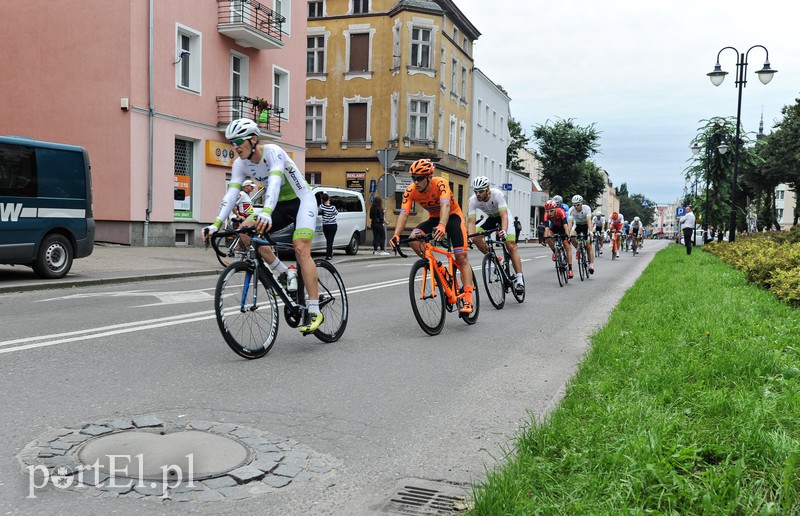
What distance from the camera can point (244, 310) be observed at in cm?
593

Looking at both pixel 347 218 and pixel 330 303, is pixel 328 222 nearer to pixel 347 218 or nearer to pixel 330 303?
pixel 347 218

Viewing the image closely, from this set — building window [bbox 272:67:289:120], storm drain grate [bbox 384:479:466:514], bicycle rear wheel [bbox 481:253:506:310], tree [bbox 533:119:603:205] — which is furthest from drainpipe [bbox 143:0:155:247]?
tree [bbox 533:119:603:205]

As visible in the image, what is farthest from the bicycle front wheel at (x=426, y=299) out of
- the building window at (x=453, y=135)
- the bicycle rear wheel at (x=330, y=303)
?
the building window at (x=453, y=135)

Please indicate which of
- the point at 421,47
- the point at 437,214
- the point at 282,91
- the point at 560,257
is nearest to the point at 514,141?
the point at 421,47

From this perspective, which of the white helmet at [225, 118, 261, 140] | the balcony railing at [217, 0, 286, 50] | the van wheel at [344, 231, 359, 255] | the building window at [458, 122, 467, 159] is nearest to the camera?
the white helmet at [225, 118, 261, 140]

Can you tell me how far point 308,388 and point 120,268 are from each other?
10.5 metres

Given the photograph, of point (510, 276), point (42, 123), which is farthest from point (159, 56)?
point (510, 276)

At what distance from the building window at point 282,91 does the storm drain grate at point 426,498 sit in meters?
27.4

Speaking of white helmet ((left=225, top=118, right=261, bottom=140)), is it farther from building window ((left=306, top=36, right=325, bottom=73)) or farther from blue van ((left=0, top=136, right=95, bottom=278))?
building window ((left=306, top=36, right=325, bottom=73))

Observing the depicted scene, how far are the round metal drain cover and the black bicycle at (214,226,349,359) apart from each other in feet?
6.44

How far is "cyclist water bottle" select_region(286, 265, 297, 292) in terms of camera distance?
638 centimetres

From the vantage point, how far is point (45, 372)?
16.9 feet

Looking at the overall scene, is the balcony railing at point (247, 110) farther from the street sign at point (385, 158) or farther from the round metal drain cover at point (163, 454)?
the round metal drain cover at point (163, 454)

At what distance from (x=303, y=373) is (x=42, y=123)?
20.8 meters
